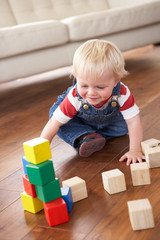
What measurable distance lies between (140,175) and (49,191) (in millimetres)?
286

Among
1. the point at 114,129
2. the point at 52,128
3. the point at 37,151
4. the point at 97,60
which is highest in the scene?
the point at 97,60

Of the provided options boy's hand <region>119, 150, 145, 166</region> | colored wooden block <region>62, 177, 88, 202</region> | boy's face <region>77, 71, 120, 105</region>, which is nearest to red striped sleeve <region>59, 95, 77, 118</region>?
boy's face <region>77, 71, 120, 105</region>

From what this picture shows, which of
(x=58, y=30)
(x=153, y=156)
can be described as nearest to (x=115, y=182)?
(x=153, y=156)

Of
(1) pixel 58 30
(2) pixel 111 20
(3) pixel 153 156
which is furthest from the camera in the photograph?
(2) pixel 111 20

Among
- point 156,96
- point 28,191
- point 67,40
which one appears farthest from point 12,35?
point 28,191

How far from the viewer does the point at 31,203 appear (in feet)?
3.07

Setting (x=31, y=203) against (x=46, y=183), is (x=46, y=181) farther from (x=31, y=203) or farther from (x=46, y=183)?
(x=31, y=203)

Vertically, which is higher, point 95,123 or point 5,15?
point 5,15

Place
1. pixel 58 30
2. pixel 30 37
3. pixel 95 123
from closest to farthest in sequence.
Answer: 1. pixel 95 123
2. pixel 30 37
3. pixel 58 30

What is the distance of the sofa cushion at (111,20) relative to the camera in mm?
2471

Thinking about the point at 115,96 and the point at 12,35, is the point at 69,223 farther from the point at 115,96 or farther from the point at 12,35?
the point at 12,35

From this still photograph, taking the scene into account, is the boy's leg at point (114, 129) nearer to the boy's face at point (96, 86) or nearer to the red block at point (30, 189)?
the boy's face at point (96, 86)

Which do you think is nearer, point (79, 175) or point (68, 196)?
point (68, 196)

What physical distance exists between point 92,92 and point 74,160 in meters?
0.27
